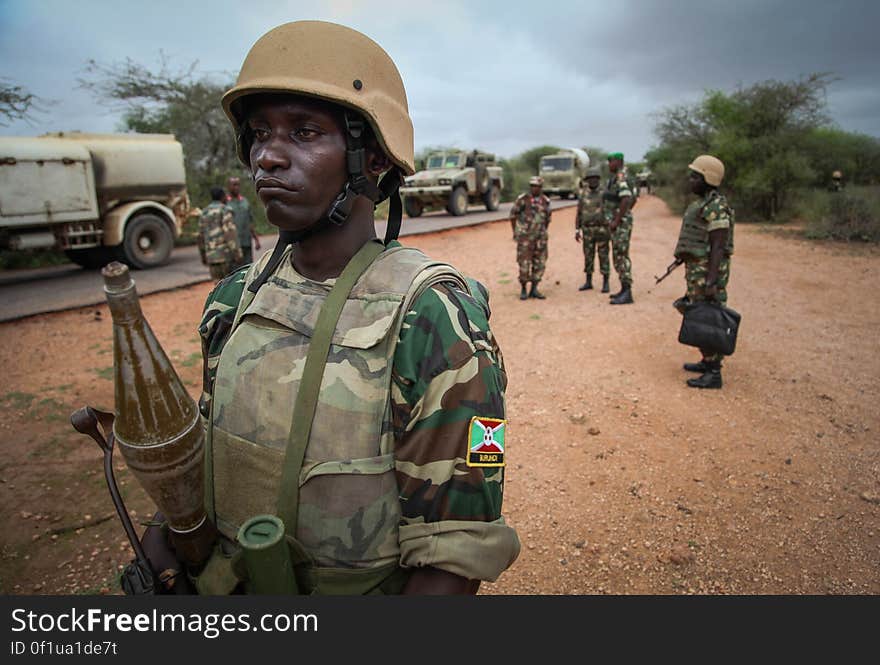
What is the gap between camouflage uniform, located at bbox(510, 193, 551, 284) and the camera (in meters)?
7.89

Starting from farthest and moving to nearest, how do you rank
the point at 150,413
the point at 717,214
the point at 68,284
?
the point at 68,284
the point at 717,214
the point at 150,413

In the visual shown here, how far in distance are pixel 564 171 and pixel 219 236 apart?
→ 825 inches

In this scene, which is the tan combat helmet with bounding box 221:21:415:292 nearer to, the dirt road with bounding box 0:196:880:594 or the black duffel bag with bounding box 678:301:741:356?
the dirt road with bounding box 0:196:880:594

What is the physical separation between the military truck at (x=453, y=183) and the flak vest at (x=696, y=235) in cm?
1220

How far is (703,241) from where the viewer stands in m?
4.70

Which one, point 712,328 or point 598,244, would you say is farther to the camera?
point 598,244

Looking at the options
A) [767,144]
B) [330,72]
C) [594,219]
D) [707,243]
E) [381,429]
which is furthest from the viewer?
[767,144]

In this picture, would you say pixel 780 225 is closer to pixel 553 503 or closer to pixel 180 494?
pixel 553 503

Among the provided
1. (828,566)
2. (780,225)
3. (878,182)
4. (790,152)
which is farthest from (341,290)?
(878,182)

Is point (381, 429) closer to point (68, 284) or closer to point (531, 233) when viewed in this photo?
point (531, 233)

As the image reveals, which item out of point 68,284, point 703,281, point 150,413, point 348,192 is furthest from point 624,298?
point 68,284

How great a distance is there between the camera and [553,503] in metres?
3.29

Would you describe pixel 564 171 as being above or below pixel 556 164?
below

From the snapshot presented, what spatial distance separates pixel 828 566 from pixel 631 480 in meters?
1.06
